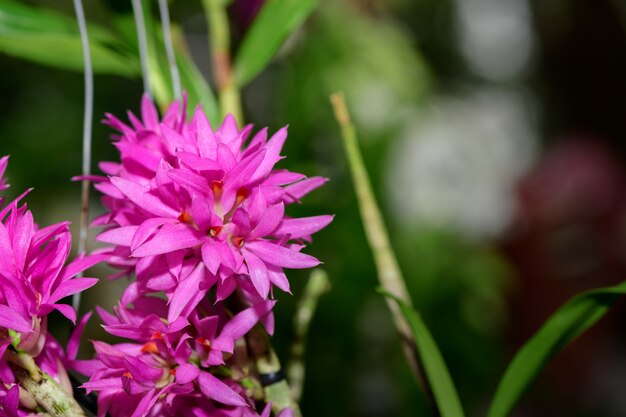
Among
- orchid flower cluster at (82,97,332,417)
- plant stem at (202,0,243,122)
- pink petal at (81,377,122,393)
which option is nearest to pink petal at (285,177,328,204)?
orchid flower cluster at (82,97,332,417)

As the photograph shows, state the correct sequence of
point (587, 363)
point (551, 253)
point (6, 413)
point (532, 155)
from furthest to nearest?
point (532, 155) → point (587, 363) → point (551, 253) → point (6, 413)

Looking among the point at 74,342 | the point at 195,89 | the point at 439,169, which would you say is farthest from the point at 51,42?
the point at 439,169

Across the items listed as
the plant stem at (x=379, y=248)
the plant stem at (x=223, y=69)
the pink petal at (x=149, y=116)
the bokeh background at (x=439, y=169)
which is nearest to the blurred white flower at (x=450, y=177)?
the bokeh background at (x=439, y=169)

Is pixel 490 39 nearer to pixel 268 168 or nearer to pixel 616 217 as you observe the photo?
pixel 616 217

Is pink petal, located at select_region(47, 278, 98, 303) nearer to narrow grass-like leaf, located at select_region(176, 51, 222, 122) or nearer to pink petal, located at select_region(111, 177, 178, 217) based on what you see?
pink petal, located at select_region(111, 177, 178, 217)

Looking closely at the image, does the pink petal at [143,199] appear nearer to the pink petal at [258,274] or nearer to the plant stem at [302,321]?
the pink petal at [258,274]

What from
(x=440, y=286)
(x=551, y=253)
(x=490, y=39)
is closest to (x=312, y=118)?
(x=440, y=286)
